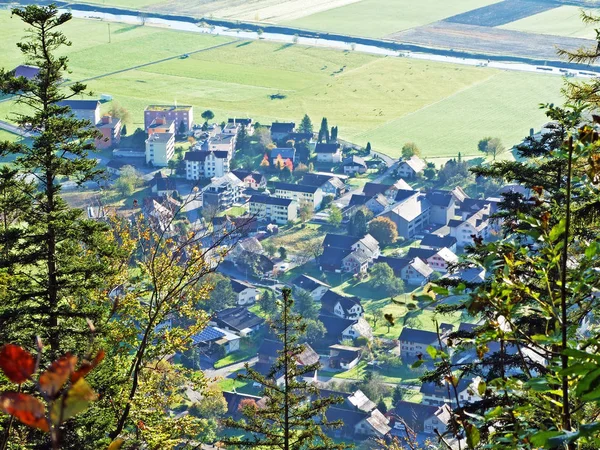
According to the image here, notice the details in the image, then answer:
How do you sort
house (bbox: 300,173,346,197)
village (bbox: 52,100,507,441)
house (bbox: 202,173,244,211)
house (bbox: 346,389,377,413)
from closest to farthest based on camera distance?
house (bbox: 346,389,377,413) → village (bbox: 52,100,507,441) → house (bbox: 202,173,244,211) → house (bbox: 300,173,346,197)

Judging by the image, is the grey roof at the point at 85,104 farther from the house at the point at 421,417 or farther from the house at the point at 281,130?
the house at the point at 421,417

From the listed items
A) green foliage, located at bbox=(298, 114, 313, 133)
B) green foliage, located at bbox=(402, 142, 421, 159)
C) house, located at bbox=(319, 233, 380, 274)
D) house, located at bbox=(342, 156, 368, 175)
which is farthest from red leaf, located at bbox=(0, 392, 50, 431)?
green foliage, located at bbox=(298, 114, 313, 133)

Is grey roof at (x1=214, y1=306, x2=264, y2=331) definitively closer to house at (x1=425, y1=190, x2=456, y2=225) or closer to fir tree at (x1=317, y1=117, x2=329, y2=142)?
house at (x1=425, y1=190, x2=456, y2=225)

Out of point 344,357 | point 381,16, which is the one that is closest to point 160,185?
point 344,357

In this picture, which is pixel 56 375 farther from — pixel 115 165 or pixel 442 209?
pixel 115 165

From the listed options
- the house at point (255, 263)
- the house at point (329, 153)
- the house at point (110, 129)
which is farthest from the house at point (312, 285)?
the house at point (110, 129)

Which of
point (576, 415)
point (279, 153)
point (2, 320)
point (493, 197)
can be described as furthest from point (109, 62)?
point (576, 415)

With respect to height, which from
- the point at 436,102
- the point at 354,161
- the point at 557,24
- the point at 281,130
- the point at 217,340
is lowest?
the point at 217,340
